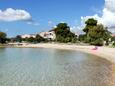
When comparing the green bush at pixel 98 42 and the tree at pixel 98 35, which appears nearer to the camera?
the green bush at pixel 98 42

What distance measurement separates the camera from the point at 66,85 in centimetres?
1934

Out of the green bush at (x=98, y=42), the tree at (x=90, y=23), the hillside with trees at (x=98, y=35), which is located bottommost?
the green bush at (x=98, y=42)

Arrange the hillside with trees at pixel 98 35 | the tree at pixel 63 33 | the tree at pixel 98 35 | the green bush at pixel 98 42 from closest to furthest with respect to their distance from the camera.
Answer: the green bush at pixel 98 42 → the hillside with trees at pixel 98 35 → the tree at pixel 98 35 → the tree at pixel 63 33

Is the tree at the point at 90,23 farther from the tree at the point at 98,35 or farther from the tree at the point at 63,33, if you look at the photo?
the tree at the point at 63,33

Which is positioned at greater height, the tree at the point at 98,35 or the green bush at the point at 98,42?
the tree at the point at 98,35

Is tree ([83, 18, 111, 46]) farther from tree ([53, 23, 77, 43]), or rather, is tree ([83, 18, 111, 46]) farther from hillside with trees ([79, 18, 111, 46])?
tree ([53, 23, 77, 43])

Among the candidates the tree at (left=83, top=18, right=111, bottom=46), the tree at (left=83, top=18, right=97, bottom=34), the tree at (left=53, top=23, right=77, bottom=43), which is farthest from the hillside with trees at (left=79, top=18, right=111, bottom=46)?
the tree at (left=53, top=23, right=77, bottom=43)

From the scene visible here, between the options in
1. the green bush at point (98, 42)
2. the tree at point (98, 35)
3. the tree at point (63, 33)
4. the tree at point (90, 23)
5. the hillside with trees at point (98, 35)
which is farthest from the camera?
the tree at point (63, 33)

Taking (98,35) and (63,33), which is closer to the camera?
(98,35)

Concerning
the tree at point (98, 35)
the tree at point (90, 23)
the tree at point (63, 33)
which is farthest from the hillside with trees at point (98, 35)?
the tree at point (63, 33)

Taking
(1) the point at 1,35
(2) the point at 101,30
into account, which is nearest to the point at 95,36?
(2) the point at 101,30

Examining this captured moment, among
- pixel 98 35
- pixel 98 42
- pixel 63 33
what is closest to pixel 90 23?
pixel 98 35

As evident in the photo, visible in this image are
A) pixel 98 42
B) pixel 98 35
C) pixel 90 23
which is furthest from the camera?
pixel 90 23

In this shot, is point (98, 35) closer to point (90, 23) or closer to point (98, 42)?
point (98, 42)
